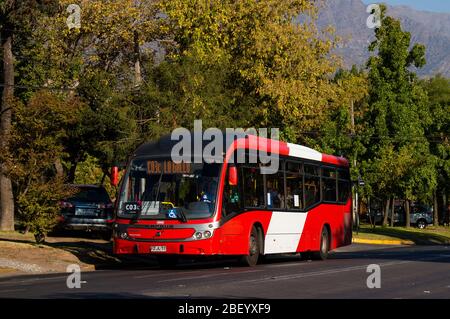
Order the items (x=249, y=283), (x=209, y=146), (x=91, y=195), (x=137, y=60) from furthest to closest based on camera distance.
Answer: (x=137, y=60), (x=91, y=195), (x=209, y=146), (x=249, y=283)

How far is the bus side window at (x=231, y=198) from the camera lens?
22.4 meters

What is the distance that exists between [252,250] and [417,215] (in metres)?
52.0

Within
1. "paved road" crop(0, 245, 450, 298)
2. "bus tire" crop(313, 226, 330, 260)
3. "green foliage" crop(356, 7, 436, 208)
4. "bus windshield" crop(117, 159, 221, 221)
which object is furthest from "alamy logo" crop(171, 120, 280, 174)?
"green foliage" crop(356, 7, 436, 208)

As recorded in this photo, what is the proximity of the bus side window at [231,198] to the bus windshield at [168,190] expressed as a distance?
1.13ft

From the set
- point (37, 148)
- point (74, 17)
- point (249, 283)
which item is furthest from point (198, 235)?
point (74, 17)

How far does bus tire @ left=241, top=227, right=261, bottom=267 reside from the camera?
23.5 metres

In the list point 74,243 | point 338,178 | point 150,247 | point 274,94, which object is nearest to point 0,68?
point 274,94

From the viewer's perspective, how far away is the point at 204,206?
22047 mm

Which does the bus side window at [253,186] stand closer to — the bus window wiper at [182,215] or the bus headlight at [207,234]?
the bus headlight at [207,234]

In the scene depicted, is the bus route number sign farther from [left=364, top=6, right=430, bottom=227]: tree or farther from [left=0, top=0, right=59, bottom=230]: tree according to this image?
[left=364, top=6, right=430, bottom=227]: tree

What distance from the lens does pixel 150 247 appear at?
22.1m

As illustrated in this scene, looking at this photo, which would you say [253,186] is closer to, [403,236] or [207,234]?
[207,234]

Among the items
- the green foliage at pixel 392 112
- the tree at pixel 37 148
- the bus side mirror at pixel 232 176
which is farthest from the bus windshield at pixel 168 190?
the green foliage at pixel 392 112
